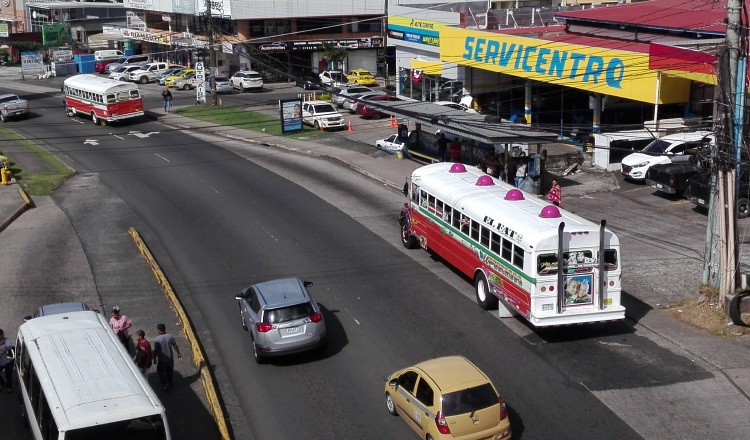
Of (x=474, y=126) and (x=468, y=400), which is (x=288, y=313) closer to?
(x=468, y=400)

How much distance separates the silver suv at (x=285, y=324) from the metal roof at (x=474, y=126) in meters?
12.9

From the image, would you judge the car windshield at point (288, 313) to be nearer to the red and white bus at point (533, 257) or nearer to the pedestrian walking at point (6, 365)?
the red and white bus at point (533, 257)

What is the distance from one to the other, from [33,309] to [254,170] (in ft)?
61.0

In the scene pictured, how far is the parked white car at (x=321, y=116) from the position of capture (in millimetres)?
51250

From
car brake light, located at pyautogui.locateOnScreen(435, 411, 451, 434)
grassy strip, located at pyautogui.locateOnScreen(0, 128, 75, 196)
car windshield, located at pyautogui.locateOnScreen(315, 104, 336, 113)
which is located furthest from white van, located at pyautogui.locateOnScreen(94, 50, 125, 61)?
car brake light, located at pyautogui.locateOnScreen(435, 411, 451, 434)

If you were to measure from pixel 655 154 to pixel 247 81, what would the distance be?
4065 centimetres

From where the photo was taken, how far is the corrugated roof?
138 ft

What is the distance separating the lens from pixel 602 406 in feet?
59.2

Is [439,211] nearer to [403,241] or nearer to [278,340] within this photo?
[403,241]

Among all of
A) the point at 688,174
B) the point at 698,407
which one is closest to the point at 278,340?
the point at 698,407

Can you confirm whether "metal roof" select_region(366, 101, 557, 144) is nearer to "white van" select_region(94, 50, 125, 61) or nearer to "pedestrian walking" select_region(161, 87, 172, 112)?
"pedestrian walking" select_region(161, 87, 172, 112)

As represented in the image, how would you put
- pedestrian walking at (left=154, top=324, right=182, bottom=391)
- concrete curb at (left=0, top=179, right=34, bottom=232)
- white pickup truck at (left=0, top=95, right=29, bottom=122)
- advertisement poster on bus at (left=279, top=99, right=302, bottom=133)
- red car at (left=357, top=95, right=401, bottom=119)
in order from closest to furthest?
pedestrian walking at (left=154, top=324, right=182, bottom=391) < concrete curb at (left=0, top=179, right=34, bottom=232) < advertisement poster on bus at (left=279, top=99, right=302, bottom=133) < red car at (left=357, top=95, right=401, bottom=119) < white pickup truck at (left=0, top=95, right=29, bottom=122)

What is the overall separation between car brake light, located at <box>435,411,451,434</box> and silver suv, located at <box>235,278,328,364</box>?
4992mm

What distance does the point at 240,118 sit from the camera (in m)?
56.7
